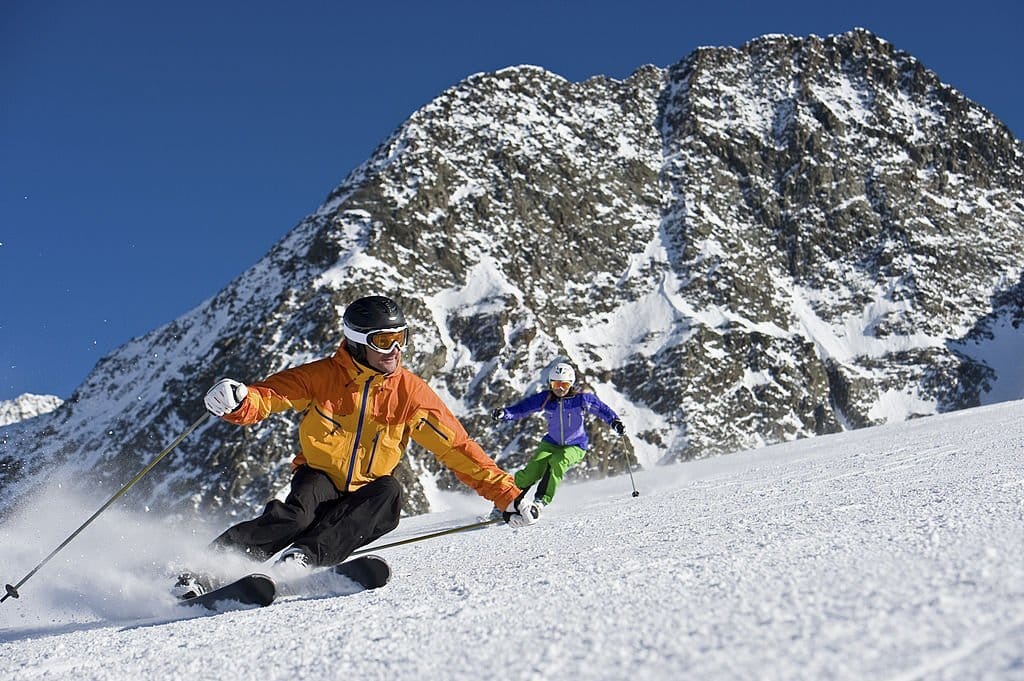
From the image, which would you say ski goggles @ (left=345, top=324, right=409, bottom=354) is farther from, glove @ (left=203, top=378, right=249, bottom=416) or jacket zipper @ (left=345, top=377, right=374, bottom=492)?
glove @ (left=203, top=378, right=249, bottom=416)

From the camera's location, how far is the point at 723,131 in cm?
12738

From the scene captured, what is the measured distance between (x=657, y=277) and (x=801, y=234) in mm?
26102

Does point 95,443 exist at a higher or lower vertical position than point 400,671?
higher

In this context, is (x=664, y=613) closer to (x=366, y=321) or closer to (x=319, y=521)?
(x=319, y=521)

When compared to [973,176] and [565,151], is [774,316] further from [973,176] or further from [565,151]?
[973,176]

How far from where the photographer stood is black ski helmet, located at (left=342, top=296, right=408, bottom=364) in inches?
160

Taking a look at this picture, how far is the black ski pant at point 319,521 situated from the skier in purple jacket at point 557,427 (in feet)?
17.7

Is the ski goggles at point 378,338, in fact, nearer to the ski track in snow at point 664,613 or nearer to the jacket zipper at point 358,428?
the jacket zipper at point 358,428

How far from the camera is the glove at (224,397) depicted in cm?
374

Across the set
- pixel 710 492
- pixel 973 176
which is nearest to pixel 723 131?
pixel 973 176

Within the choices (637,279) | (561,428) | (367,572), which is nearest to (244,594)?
(367,572)

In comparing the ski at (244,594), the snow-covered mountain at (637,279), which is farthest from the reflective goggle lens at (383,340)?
the snow-covered mountain at (637,279)

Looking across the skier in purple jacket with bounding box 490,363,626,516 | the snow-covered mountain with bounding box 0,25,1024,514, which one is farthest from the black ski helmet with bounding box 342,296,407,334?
the snow-covered mountain with bounding box 0,25,1024,514

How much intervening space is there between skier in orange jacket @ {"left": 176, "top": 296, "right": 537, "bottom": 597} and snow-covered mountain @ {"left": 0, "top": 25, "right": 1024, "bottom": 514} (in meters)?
74.6
